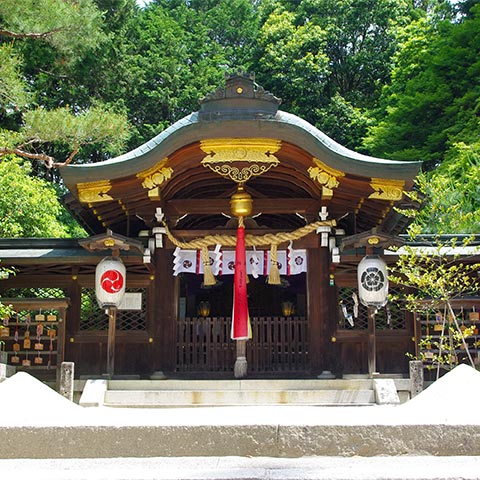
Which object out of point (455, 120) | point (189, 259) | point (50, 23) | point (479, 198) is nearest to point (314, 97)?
point (455, 120)

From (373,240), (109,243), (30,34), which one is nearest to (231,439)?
(373,240)

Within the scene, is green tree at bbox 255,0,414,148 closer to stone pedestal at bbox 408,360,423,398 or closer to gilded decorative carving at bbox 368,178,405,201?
gilded decorative carving at bbox 368,178,405,201

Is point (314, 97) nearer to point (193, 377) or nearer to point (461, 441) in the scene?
point (193, 377)

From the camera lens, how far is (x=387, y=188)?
430 inches

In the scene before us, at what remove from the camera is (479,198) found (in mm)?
21078

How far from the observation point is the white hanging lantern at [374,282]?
34.8 ft

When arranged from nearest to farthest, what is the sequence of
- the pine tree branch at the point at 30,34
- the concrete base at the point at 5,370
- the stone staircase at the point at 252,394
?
the stone staircase at the point at 252,394 < the concrete base at the point at 5,370 < the pine tree branch at the point at 30,34

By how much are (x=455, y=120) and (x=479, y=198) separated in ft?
18.7

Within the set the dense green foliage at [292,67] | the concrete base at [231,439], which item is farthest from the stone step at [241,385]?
the dense green foliage at [292,67]

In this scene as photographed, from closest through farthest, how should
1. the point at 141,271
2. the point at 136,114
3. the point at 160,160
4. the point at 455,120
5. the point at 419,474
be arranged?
the point at 419,474 < the point at 160,160 < the point at 141,271 < the point at 455,120 < the point at 136,114

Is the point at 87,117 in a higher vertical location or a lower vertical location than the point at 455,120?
lower

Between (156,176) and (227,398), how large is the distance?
364cm

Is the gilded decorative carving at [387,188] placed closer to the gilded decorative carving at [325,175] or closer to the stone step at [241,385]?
the gilded decorative carving at [325,175]

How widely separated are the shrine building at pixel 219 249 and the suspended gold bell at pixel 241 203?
3 centimetres
